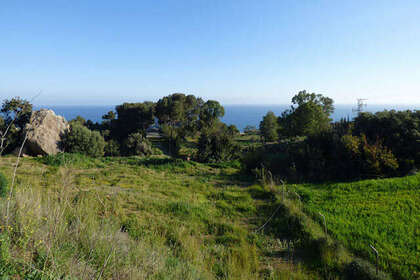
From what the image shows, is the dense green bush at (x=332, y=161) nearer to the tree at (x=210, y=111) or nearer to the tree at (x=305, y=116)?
the tree at (x=305, y=116)

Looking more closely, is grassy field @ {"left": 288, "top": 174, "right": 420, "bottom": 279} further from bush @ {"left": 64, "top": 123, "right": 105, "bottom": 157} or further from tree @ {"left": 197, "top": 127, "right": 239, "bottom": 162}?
bush @ {"left": 64, "top": 123, "right": 105, "bottom": 157}

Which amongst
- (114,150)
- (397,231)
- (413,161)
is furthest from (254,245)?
(114,150)

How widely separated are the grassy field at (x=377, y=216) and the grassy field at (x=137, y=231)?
4.55 feet

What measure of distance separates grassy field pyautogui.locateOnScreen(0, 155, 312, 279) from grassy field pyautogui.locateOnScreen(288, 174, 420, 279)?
4.55 feet

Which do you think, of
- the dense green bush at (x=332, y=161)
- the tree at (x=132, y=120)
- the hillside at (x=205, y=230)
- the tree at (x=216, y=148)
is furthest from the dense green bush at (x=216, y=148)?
the tree at (x=132, y=120)

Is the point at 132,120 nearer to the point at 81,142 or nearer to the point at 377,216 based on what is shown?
the point at 81,142

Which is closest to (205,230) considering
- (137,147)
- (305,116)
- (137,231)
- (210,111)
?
(137,231)

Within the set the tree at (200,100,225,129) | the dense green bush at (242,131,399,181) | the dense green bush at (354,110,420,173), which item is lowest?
the dense green bush at (242,131,399,181)

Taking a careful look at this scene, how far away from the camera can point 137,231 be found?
4.31 m

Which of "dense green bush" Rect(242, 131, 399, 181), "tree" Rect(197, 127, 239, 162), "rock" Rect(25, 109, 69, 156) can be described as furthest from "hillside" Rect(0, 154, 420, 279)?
"rock" Rect(25, 109, 69, 156)

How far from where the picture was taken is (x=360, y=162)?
368 inches

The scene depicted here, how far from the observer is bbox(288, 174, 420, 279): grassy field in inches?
163

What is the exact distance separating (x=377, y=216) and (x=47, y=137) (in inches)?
676

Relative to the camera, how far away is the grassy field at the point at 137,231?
2.30 metres
